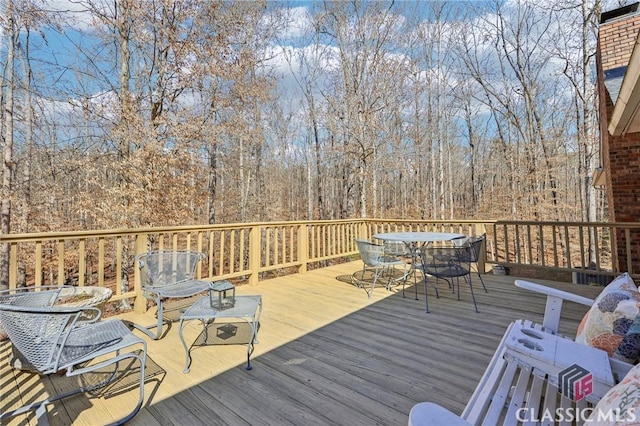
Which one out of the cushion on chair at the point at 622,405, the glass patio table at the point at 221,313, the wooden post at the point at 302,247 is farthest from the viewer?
the wooden post at the point at 302,247

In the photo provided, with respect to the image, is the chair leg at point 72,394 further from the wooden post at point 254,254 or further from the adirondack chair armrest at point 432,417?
the wooden post at point 254,254

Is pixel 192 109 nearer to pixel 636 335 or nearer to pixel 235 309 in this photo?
pixel 235 309

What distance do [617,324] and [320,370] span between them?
1809mm

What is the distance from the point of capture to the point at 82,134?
23.8 ft

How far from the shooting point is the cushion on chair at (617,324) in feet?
4.98

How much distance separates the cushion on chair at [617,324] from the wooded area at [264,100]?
7165mm

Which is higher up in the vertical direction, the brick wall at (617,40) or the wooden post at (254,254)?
the brick wall at (617,40)

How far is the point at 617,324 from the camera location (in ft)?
5.17

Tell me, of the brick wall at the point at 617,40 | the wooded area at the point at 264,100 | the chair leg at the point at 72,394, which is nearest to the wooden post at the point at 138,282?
the chair leg at the point at 72,394

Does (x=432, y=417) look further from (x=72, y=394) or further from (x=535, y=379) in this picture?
(x=72, y=394)

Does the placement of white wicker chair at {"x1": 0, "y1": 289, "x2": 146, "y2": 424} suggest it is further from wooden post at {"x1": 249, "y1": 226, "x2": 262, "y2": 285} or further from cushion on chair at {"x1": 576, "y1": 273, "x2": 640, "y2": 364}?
wooden post at {"x1": 249, "y1": 226, "x2": 262, "y2": 285}

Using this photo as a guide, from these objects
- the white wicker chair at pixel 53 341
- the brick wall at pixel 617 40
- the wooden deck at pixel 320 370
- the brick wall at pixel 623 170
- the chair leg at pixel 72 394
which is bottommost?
the wooden deck at pixel 320 370

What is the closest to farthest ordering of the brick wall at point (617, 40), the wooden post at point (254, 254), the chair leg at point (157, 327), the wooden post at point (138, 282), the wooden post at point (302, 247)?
the chair leg at point (157, 327)
the wooden post at point (138, 282)
the wooden post at point (254, 254)
the brick wall at point (617, 40)
the wooden post at point (302, 247)

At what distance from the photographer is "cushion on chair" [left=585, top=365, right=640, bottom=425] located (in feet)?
2.55
